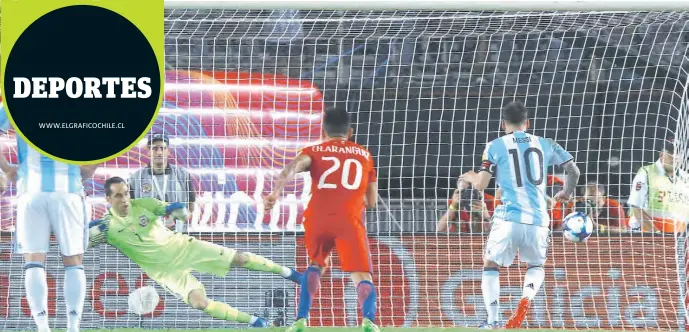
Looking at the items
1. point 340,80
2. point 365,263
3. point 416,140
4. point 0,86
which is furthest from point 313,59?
point 365,263

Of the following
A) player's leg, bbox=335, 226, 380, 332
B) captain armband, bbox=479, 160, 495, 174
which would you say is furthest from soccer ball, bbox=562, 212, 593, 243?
player's leg, bbox=335, 226, 380, 332

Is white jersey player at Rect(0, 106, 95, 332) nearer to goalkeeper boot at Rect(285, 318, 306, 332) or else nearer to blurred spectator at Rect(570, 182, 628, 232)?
goalkeeper boot at Rect(285, 318, 306, 332)

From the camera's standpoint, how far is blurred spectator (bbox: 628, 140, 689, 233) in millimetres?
11080

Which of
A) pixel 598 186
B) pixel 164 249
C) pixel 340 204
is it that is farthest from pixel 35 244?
pixel 598 186

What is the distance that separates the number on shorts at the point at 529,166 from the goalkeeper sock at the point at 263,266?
1.96m

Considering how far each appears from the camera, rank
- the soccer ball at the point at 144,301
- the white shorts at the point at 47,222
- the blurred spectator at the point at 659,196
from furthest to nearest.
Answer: the blurred spectator at the point at 659,196 → the soccer ball at the point at 144,301 → the white shorts at the point at 47,222

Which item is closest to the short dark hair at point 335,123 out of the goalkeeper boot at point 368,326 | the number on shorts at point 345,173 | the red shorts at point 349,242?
the number on shorts at point 345,173

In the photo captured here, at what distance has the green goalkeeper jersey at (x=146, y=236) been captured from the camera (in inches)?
378

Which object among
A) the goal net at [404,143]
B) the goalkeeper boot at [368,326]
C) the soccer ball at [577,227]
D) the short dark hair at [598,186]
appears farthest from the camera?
the short dark hair at [598,186]

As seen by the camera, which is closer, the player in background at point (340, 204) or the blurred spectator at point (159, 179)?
the player in background at point (340, 204)

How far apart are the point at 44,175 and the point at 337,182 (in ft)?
6.35

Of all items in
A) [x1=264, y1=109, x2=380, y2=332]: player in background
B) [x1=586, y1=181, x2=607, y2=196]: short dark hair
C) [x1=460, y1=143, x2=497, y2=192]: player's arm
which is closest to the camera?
[x1=264, y1=109, x2=380, y2=332]: player in background

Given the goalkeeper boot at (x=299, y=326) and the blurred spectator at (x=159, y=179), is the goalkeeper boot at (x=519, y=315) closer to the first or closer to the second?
the goalkeeper boot at (x=299, y=326)

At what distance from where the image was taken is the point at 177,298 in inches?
394
